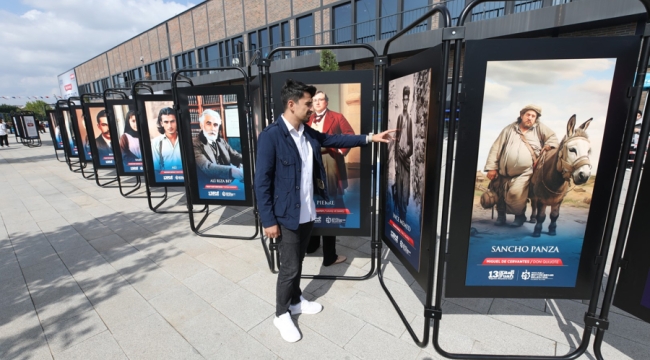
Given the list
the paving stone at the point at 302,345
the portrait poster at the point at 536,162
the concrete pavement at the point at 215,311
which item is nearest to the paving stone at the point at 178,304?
the concrete pavement at the point at 215,311

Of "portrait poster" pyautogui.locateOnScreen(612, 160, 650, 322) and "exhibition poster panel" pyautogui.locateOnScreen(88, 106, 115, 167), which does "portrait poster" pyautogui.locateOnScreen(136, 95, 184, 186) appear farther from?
"portrait poster" pyautogui.locateOnScreen(612, 160, 650, 322)

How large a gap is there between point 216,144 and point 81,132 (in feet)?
25.7

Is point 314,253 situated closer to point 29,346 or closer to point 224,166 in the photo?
point 224,166

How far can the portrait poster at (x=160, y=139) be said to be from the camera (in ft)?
17.5

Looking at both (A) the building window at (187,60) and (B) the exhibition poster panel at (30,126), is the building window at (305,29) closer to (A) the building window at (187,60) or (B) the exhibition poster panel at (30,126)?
(A) the building window at (187,60)

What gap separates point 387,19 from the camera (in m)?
18.8

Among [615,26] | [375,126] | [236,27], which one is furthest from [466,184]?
[236,27]

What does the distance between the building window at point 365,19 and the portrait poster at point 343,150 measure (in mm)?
18622

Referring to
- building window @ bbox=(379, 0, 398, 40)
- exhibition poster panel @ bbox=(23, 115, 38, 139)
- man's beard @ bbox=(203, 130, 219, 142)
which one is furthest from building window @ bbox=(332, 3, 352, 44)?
exhibition poster panel @ bbox=(23, 115, 38, 139)

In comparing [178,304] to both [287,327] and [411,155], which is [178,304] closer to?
[287,327]

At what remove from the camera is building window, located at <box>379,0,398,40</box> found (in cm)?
1850

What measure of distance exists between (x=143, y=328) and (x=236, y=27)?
30.0 meters

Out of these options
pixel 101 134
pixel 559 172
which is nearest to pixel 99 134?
pixel 101 134

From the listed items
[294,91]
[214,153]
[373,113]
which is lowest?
[214,153]
